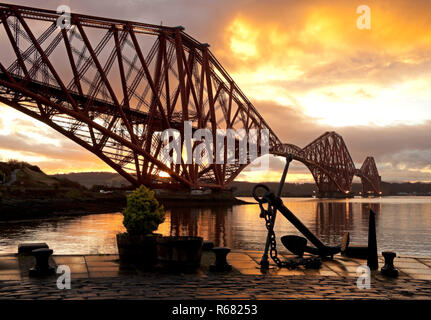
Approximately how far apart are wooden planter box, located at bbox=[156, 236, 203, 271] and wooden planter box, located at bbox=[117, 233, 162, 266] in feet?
1.07

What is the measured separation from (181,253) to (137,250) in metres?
1.05

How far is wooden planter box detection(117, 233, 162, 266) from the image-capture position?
33.1 ft

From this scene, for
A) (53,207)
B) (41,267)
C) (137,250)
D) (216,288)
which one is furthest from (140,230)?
(53,207)

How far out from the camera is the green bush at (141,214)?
34.0ft

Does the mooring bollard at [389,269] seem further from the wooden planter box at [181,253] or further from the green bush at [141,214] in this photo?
the green bush at [141,214]

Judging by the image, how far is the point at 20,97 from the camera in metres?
34.8

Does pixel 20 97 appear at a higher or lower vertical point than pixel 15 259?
higher

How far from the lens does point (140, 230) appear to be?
1041cm

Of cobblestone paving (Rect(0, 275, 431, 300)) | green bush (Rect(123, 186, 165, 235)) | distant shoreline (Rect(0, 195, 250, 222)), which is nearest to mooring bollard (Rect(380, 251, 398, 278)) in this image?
cobblestone paving (Rect(0, 275, 431, 300))

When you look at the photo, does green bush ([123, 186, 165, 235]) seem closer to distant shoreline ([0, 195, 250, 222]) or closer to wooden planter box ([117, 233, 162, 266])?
wooden planter box ([117, 233, 162, 266])

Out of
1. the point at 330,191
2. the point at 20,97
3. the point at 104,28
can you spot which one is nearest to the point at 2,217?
the point at 20,97

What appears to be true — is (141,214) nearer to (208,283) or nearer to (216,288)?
(208,283)
